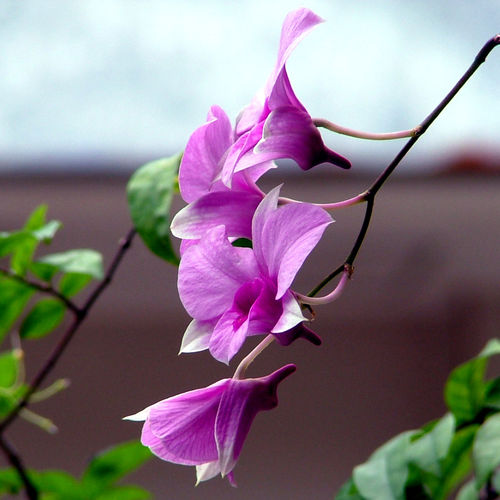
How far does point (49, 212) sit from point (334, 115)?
39cm

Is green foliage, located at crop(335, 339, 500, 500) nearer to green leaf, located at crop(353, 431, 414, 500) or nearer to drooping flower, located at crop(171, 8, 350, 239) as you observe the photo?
green leaf, located at crop(353, 431, 414, 500)

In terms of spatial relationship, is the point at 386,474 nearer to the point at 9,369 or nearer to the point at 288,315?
the point at 288,315

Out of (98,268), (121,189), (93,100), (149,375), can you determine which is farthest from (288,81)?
(149,375)

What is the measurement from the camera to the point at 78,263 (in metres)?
0.42

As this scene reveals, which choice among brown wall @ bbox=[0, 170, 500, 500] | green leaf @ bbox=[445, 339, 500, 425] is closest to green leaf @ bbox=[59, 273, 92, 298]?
green leaf @ bbox=[445, 339, 500, 425]

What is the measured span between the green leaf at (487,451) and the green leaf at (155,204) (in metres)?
0.15

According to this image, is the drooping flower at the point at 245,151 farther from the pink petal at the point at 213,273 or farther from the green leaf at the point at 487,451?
the green leaf at the point at 487,451

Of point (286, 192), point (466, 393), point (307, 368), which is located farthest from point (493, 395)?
point (307, 368)

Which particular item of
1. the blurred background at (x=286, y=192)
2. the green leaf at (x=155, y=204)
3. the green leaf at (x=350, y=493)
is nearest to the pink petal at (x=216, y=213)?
the green leaf at (x=155, y=204)

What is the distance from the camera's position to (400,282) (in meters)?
1.08

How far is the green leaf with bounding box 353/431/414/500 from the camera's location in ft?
1.05

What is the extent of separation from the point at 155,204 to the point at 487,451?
17 cm

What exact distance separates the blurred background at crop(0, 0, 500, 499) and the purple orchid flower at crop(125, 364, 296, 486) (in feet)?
2.24

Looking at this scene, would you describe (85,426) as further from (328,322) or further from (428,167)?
(428,167)
